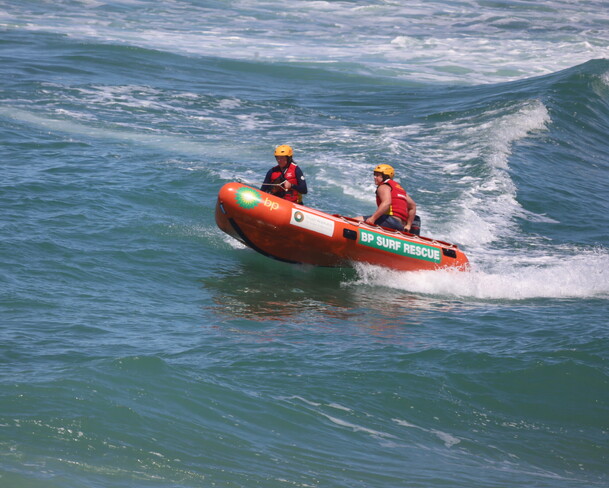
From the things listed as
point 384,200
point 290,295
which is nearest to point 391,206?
point 384,200

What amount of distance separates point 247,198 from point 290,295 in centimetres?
126

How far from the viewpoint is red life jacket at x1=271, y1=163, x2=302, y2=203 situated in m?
10.3

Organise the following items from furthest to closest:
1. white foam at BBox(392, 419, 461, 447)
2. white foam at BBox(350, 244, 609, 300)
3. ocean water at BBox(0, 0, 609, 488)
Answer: white foam at BBox(350, 244, 609, 300)
white foam at BBox(392, 419, 461, 447)
ocean water at BBox(0, 0, 609, 488)

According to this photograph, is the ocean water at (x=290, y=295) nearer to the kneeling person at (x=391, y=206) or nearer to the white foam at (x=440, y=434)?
the white foam at (x=440, y=434)

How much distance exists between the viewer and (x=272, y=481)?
5.29 meters

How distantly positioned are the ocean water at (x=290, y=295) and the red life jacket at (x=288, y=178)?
88 cm

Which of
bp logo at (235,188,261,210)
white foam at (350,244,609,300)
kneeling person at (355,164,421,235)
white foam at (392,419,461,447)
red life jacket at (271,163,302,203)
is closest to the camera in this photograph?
white foam at (392,419,461,447)

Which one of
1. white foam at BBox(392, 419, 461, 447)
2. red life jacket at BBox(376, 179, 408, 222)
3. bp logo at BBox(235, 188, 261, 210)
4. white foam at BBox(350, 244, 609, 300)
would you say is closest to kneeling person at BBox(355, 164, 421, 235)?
red life jacket at BBox(376, 179, 408, 222)

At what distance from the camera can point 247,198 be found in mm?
9672

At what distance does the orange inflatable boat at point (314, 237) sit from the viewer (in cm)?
971

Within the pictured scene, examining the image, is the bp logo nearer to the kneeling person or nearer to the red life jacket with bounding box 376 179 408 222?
the kneeling person

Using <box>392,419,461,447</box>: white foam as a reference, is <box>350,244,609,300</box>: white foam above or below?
above

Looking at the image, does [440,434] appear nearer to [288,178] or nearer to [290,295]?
[290,295]

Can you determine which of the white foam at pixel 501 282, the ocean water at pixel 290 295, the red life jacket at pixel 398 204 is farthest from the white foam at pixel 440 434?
the red life jacket at pixel 398 204
